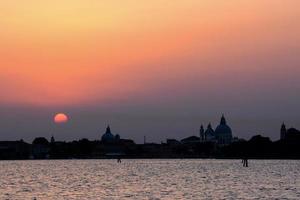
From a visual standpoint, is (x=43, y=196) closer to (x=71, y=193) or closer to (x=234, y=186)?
(x=71, y=193)

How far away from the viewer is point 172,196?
220ft

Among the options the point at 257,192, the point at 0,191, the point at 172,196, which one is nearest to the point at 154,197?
the point at 172,196

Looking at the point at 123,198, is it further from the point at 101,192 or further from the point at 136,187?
the point at 136,187

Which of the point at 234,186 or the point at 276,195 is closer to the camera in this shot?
the point at 276,195

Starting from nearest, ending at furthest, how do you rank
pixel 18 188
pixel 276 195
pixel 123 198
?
1. pixel 123 198
2. pixel 276 195
3. pixel 18 188

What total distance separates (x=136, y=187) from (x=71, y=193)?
11.6 meters

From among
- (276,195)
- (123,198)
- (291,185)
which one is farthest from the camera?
(291,185)

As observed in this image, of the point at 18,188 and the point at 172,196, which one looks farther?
the point at 18,188

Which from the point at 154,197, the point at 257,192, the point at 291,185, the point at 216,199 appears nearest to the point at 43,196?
the point at 154,197

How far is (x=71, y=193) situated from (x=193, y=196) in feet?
39.7

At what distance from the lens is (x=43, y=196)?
66812mm

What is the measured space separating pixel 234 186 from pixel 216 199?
60.8ft

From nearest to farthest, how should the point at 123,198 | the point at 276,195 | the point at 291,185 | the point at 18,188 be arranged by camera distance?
the point at 123,198 < the point at 276,195 < the point at 18,188 < the point at 291,185

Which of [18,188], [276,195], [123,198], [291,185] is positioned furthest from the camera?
[291,185]
